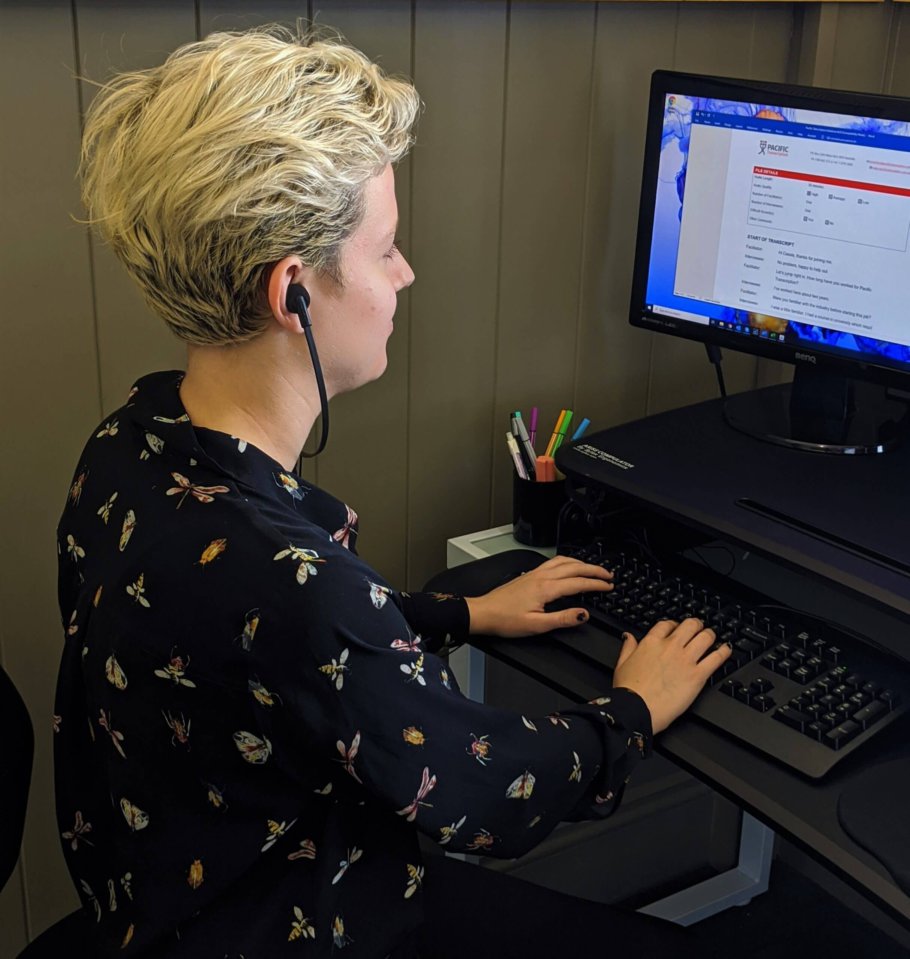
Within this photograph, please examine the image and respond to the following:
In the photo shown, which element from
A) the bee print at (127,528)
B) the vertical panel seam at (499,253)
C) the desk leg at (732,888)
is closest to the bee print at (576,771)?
the bee print at (127,528)

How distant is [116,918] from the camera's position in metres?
1.04

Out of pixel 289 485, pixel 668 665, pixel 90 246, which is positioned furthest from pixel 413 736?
pixel 90 246

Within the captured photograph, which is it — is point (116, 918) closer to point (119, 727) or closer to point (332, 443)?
point (119, 727)

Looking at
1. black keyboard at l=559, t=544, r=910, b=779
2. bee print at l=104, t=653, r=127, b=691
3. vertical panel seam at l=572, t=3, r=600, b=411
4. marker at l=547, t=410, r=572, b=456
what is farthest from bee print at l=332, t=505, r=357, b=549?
vertical panel seam at l=572, t=3, r=600, b=411

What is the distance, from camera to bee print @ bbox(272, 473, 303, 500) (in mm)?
1012

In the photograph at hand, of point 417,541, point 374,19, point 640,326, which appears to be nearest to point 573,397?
point 640,326

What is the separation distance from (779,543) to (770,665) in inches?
5.4

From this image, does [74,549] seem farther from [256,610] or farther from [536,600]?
[536,600]

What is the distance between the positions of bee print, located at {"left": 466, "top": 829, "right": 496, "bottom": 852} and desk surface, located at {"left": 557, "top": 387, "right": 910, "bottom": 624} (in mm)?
446

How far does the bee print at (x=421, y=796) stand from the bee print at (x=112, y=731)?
0.75ft

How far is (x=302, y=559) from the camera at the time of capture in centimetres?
92

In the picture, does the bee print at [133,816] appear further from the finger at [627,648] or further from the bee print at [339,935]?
the finger at [627,648]

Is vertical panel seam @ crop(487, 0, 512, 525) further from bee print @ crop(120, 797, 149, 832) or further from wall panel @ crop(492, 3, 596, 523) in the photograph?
bee print @ crop(120, 797, 149, 832)

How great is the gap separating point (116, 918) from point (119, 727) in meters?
0.19
